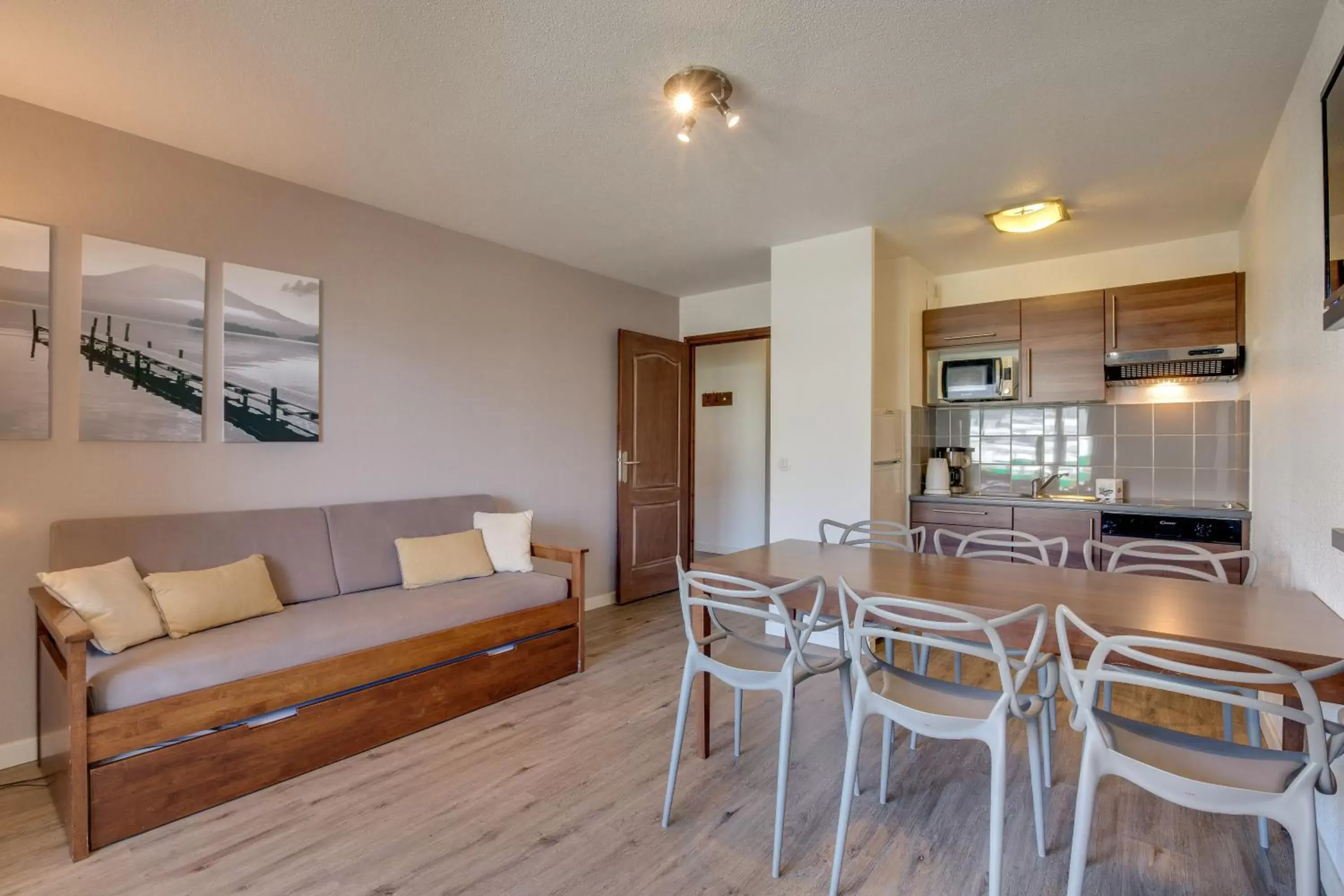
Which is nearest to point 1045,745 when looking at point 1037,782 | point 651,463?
point 1037,782

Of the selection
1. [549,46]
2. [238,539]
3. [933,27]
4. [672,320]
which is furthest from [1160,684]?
[672,320]

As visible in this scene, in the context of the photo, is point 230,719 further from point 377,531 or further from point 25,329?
point 25,329

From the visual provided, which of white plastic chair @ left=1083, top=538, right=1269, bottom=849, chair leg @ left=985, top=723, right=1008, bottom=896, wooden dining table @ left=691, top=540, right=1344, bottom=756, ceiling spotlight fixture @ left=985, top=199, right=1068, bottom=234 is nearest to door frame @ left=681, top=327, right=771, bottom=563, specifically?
ceiling spotlight fixture @ left=985, top=199, right=1068, bottom=234

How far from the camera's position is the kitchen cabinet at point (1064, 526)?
147 inches

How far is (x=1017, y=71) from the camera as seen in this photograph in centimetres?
218

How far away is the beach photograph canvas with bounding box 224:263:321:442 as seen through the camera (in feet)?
9.57

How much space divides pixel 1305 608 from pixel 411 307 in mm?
4025

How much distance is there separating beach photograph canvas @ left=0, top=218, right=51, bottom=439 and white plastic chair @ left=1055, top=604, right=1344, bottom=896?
363 cm

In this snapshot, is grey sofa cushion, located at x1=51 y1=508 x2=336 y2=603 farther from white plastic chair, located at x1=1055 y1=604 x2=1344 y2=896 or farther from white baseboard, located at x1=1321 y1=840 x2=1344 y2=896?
white baseboard, located at x1=1321 y1=840 x2=1344 y2=896

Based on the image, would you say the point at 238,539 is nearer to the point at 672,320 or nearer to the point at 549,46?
the point at 549,46

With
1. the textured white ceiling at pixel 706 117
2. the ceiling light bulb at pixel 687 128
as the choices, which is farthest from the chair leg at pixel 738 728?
the textured white ceiling at pixel 706 117

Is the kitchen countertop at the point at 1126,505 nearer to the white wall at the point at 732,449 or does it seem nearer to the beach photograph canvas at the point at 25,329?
the white wall at the point at 732,449

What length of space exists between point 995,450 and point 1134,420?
0.84 metres

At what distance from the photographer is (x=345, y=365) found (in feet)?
10.9
